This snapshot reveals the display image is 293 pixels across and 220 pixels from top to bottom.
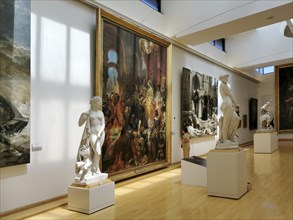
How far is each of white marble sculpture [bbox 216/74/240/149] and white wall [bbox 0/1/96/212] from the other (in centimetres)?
364

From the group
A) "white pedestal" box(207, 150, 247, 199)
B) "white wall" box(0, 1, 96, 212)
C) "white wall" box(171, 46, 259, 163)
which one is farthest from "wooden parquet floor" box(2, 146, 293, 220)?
"white wall" box(171, 46, 259, 163)

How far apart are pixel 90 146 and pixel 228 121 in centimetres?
349

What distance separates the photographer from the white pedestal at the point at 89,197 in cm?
551

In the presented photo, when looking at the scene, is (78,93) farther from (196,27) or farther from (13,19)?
(196,27)

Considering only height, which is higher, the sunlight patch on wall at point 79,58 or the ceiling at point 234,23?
the ceiling at point 234,23

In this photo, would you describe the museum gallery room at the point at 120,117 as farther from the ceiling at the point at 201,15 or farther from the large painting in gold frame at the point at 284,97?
the large painting in gold frame at the point at 284,97

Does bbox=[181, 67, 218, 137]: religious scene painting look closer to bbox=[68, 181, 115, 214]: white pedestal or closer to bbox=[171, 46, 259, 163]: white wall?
bbox=[171, 46, 259, 163]: white wall

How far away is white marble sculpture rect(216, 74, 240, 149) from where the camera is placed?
22.6 feet

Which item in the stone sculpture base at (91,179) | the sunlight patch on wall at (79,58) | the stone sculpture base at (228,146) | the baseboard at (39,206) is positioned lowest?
the baseboard at (39,206)

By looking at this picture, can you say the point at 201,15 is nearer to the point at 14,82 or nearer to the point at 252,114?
the point at 14,82

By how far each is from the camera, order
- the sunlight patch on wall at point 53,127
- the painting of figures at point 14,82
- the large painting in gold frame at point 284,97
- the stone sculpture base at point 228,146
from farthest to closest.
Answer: the large painting in gold frame at point 284,97 → the stone sculpture base at point 228,146 → the sunlight patch on wall at point 53,127 → the painting of figures at point 14,82

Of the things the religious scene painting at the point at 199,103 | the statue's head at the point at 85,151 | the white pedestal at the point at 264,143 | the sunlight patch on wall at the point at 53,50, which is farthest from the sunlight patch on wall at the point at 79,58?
the white pedestal at the point at 264,143

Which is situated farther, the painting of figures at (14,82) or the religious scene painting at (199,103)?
the religious scene painting at (199,103)

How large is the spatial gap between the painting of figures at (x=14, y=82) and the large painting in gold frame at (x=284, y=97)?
19929mm
